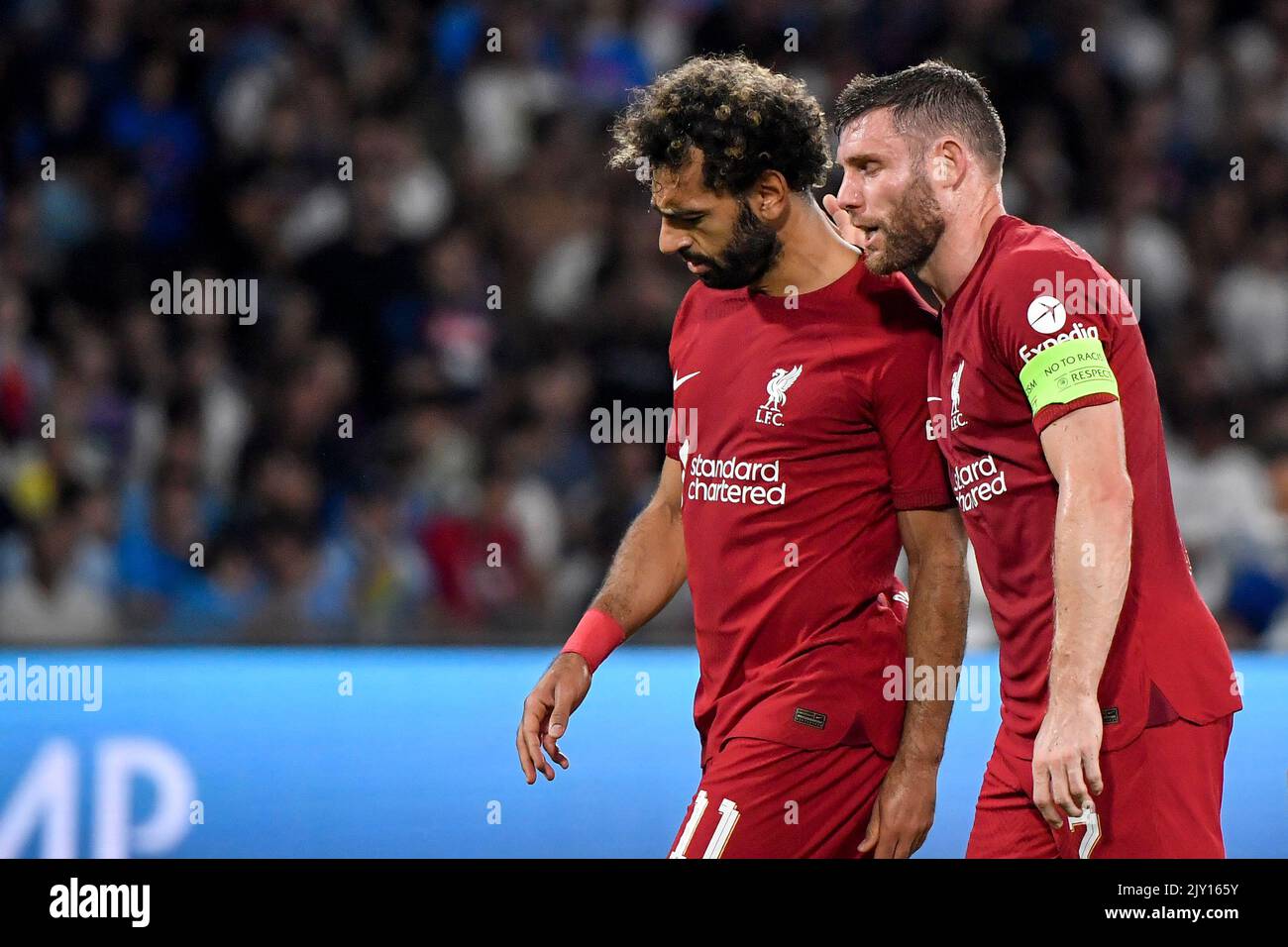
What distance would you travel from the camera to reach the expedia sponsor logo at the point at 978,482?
2.66m

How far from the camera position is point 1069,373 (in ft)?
8.14

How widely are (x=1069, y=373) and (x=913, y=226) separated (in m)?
0.42

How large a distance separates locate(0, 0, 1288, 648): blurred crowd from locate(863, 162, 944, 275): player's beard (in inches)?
131

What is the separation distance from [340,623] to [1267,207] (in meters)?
4.49

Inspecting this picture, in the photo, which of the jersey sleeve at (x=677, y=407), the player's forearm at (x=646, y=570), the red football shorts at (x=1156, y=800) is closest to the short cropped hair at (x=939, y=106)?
the jersey sleeve at (x=677, y=407)

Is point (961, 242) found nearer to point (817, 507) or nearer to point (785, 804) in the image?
point (817, 507)

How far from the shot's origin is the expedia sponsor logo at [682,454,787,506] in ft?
9.62

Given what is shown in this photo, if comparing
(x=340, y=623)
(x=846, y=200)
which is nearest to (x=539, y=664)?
(x=340, y=623)

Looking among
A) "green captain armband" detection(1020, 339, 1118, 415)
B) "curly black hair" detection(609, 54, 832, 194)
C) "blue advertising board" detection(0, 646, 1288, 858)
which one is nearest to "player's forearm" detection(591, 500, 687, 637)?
"curly black hair" detection(609, 54, 832, 194)

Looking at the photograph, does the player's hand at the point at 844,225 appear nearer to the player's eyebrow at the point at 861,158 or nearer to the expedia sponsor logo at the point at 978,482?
the player's eyebrow at the point at 861,158

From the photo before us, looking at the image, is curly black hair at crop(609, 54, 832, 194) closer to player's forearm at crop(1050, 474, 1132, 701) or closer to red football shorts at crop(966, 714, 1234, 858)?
player's forearm at crop(1050, 474, 1132, 701)

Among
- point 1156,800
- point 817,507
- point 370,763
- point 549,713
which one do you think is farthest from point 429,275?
point 1156,800

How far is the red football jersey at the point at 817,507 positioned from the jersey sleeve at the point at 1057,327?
0.34 metres

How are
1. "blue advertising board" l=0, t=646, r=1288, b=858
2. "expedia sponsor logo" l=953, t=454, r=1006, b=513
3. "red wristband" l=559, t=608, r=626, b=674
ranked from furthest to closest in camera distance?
"blue advertising board" l=0, t=646, r=1288, b=858
"red wristband" l=559, t=608, r=626, b=674
"expedia sponsor logo" l=953, t=454, r=1006, b=513
